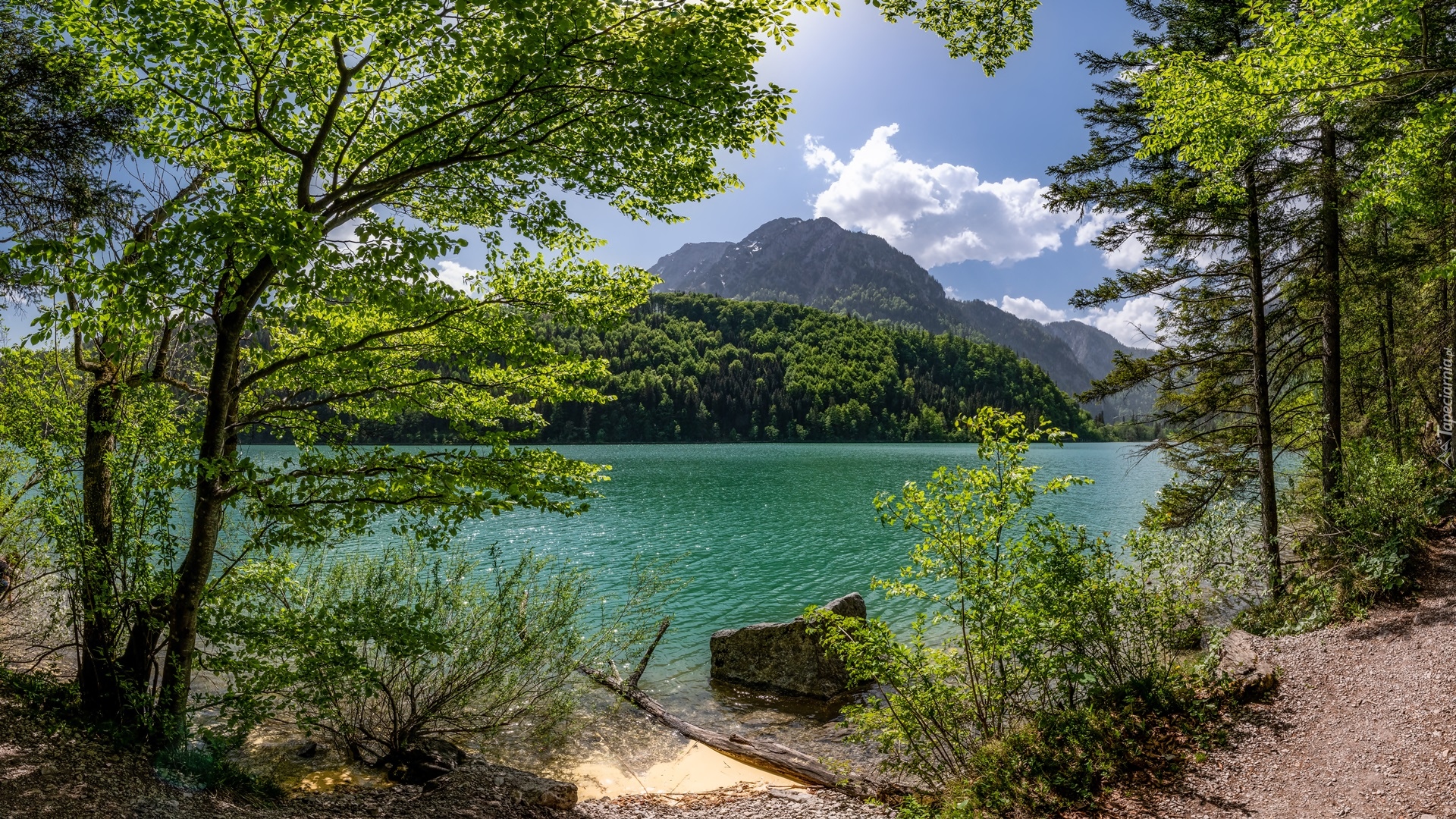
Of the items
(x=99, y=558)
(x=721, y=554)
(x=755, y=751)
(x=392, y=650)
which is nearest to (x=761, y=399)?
(x=721, y=554)

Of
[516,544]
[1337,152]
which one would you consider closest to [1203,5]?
[1337,152]

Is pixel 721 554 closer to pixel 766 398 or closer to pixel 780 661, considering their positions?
pixel 780 661

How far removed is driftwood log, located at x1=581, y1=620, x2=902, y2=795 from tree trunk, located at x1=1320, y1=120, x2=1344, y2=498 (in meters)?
11.4

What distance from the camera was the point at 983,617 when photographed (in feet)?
23.6

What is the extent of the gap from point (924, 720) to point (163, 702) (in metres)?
8.04

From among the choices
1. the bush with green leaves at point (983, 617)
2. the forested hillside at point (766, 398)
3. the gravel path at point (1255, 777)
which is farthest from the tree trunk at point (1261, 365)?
the forested hillside at point (766, 398)

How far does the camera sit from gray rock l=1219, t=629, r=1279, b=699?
27.2 feet

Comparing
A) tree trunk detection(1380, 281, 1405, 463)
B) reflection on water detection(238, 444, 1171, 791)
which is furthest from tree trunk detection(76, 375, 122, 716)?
tree trunk detection(1380, 281, 1405, 463)

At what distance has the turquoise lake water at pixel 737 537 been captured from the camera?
19062 millimetres

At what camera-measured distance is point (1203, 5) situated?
43.3ft

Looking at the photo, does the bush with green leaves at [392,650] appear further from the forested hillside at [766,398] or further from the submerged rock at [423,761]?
the forested hillside at [766,398]

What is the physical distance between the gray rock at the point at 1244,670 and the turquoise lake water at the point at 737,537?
555cm

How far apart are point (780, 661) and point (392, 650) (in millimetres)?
9113

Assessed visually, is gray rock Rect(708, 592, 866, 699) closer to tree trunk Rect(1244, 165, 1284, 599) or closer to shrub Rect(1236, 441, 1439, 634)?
shrub Rect(1236, 441, 1439, 634)
